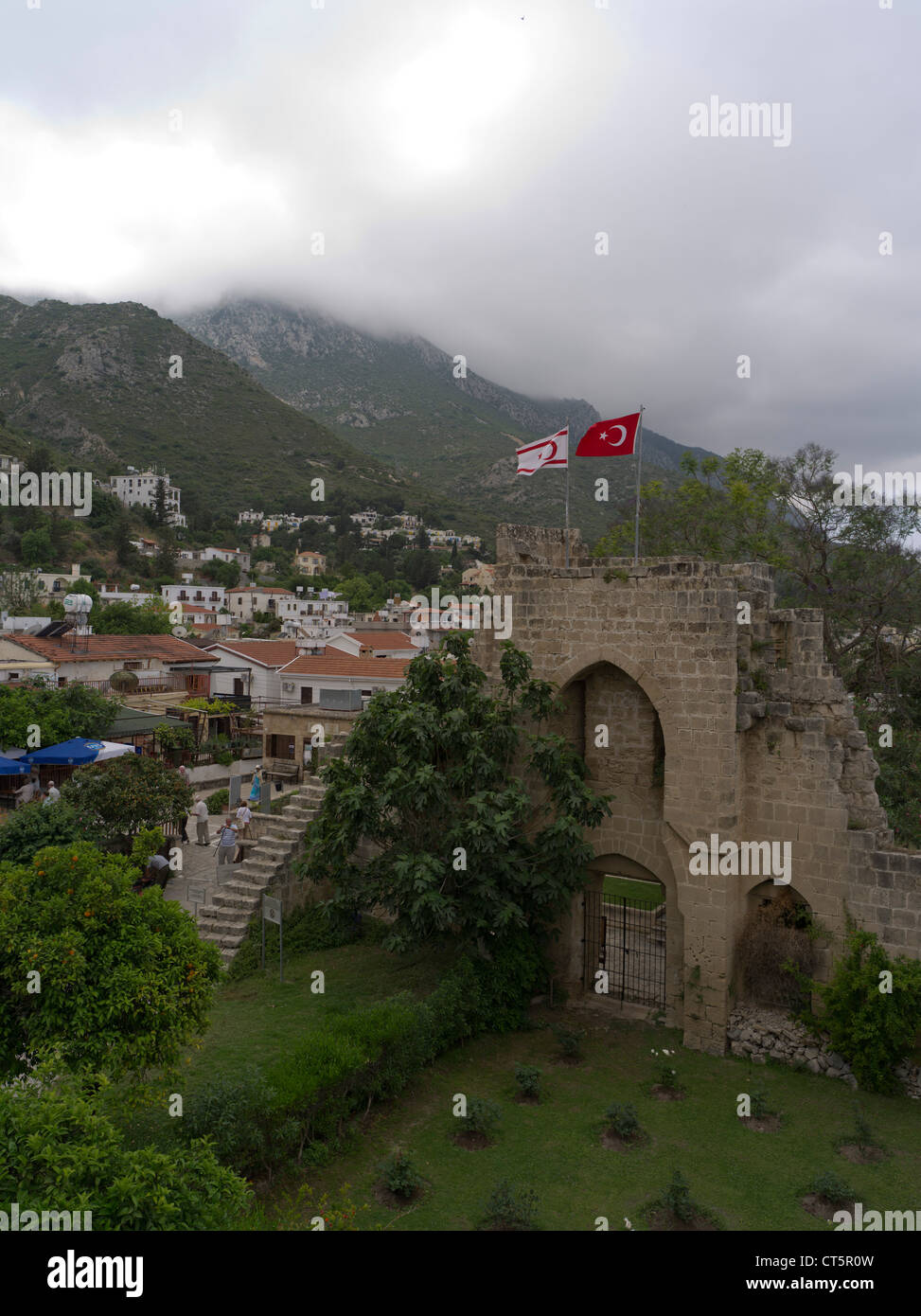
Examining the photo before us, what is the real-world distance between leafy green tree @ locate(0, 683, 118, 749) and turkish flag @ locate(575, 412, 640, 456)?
21.3 metres

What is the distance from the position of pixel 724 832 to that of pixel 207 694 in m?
42.4

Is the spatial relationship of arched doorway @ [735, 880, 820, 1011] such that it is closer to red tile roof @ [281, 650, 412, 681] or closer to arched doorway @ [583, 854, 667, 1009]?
arched doorway @ [583, 854, 667, 1009]

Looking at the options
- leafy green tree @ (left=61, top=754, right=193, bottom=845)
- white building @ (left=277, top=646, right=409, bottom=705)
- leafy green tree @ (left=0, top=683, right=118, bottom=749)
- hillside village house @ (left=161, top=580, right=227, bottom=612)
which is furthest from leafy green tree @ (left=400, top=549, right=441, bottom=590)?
leafy green tree @ (left=61, top=754, right=193, bottom=845)

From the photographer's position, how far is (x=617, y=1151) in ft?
33.9

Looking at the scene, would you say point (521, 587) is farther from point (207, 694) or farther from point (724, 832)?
point (207, 694)

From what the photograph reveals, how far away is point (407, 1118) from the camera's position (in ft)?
36.0

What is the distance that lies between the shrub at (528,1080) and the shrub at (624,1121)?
3.85ft

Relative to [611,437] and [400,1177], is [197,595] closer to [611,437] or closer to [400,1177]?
[611,437]

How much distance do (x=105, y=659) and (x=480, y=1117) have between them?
42928 mm

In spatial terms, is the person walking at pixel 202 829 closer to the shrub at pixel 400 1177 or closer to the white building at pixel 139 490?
the shrub at pixel 400 1177

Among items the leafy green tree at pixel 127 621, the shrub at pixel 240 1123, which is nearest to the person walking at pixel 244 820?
the shrub at pixel 240 1123

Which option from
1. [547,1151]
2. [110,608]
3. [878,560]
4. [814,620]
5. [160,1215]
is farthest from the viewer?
[110,608]
